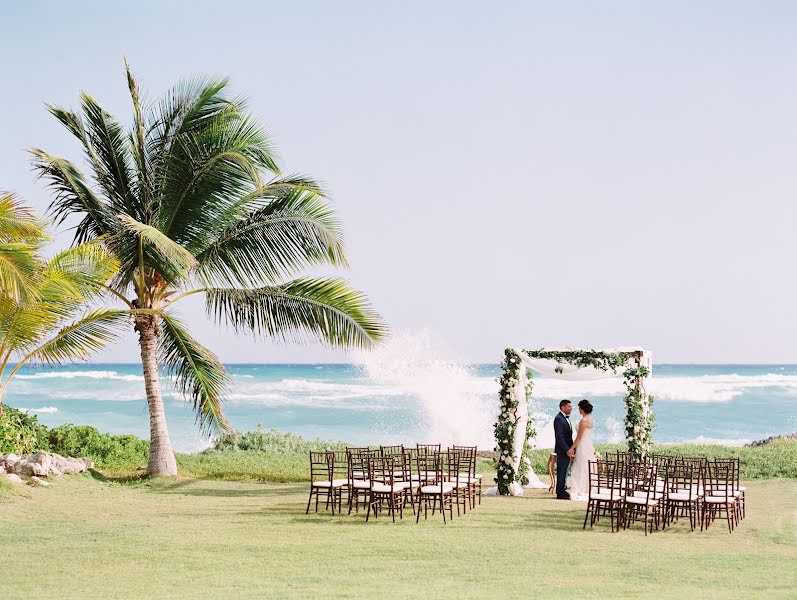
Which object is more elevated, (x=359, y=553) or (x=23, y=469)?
(x=23, y=469)

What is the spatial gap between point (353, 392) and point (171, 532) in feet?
197

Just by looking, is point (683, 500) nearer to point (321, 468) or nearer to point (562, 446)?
point (562, 446)

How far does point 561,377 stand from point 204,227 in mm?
7702

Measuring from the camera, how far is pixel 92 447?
21531 millimetres

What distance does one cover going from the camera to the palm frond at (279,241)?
18.3 meters

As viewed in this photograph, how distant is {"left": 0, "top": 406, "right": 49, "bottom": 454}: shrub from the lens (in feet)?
61.0

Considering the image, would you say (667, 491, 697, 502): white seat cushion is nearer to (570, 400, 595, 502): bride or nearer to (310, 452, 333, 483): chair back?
(570, 400, 595, 502): bride

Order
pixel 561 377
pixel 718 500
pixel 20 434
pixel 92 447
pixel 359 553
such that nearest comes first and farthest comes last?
1. pixel 359 553
2. pixel 718 500
3. pixel 561 377
4. pixel 20 434
5. pixel 92 447

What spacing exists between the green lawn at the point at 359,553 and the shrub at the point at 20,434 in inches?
Answer: 138

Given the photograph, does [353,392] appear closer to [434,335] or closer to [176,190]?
[434,335]

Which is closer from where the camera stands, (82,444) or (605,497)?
(605,497)

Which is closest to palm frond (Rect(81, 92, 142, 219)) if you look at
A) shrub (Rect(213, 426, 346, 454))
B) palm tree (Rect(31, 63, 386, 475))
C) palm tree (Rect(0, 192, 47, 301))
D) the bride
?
palm tree (Rect(31, 63, 386, 475))

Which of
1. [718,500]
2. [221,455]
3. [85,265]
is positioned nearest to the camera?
[718,500]

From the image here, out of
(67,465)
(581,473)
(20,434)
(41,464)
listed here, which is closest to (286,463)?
(67,465)
